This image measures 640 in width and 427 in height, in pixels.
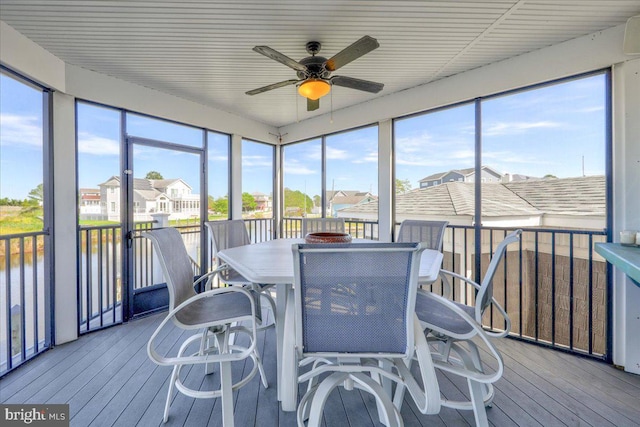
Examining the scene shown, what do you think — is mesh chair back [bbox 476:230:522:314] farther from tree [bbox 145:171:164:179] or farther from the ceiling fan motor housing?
tree [bbox 145:171:164:179]

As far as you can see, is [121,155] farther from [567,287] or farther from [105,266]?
[567,287]

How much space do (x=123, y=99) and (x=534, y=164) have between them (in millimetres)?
4397

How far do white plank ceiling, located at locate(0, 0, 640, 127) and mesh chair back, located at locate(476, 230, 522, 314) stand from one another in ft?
5.49

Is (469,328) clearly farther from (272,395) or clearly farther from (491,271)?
(272,395)

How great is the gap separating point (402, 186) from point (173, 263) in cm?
288

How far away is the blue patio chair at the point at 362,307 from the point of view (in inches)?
39.0

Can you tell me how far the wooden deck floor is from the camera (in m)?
1.62

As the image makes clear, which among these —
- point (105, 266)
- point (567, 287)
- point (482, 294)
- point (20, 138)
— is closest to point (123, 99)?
point (20, 138)

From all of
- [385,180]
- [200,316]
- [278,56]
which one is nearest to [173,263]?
[200,316]

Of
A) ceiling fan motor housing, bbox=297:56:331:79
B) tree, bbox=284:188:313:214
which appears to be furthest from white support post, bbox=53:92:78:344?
tree, bbox=284:188:313:214

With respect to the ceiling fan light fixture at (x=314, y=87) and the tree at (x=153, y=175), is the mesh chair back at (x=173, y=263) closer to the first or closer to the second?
the ceiling fan light fixture at (x=314, y=87)

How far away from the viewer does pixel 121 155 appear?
306 cm

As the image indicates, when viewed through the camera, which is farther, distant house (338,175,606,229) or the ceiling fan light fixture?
distant house (338,175,606,229)

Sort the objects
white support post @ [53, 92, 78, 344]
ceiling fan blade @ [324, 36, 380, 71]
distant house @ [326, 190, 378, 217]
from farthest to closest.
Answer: distant house @ [326, 190, 378, 217] → white support post @ [53, 92, 78, 344] → ceiling fan blade @ [324, 36, 380, 71]
